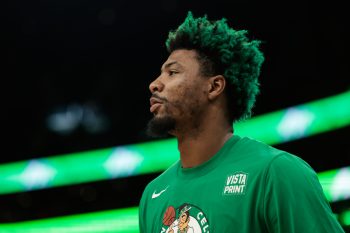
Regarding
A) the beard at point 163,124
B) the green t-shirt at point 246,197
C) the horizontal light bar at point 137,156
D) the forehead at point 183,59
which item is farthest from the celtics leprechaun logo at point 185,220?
the horizontal light bar at point 137,156

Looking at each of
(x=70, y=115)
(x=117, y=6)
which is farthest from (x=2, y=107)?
(x=117, y=6)

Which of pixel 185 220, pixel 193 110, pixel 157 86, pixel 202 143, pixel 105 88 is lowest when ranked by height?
pixel 185 220

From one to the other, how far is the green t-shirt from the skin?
2.4 inches

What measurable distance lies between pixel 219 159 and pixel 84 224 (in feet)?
20.2

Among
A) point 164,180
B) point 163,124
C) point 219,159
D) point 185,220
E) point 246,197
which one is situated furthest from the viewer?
point 164,180

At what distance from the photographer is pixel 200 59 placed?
2.15 m

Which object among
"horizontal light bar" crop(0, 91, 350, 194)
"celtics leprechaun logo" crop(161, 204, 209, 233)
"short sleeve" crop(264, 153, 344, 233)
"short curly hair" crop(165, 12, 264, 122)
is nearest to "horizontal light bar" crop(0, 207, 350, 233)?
"horizontal light bar" crop(0, 91, 350, 194)

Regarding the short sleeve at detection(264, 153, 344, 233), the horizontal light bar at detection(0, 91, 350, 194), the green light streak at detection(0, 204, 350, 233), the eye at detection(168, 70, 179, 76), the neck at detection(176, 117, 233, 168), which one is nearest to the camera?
the short sleeve at detection(264, 153, 344, 233)

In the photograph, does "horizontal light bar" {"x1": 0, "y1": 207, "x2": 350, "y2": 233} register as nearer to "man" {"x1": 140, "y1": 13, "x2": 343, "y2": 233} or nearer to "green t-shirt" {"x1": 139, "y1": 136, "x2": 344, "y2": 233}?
"man" {"x1": 140, "y1": 13, "x2": 343, "y2": 233}

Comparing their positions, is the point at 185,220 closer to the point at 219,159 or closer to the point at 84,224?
the point at 219,159

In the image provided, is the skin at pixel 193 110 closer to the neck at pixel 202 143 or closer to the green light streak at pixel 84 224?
the neck at pixel 202 143

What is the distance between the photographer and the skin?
2.02 m

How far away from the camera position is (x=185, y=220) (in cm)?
179

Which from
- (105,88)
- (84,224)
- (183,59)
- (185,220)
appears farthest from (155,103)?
(105,88)
